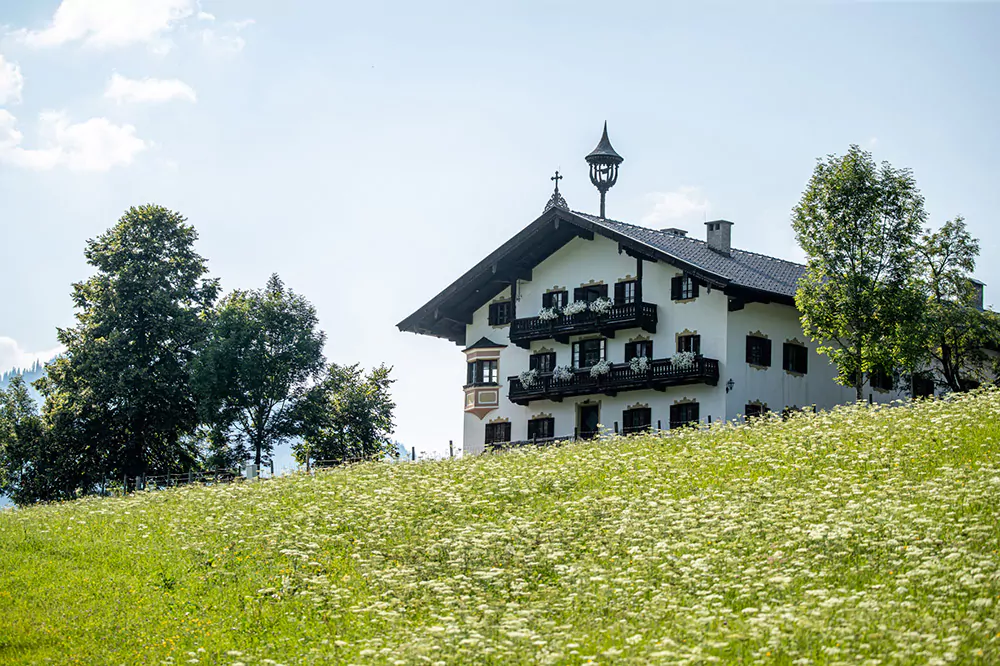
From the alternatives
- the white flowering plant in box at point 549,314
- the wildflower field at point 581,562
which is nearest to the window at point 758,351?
the white flowering plant in box at point 549,314

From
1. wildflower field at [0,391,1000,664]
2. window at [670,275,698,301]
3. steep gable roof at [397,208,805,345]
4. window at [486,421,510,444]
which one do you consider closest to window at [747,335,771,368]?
steep gable roof at [397,208,805,345]

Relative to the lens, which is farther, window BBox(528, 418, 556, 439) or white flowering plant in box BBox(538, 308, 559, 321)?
window BBox(528, 418, 556, 439)

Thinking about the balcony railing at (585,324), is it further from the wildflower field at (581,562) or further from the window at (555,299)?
the wildflower field at (581,562)

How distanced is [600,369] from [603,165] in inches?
463

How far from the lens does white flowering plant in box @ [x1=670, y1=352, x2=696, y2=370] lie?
4391cm

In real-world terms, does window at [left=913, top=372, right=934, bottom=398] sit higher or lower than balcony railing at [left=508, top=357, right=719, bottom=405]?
higher

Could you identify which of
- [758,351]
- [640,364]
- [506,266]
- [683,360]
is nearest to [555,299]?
[506,266]

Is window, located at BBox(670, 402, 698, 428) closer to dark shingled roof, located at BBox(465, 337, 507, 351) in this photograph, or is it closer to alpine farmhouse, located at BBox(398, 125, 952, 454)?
alpine farmhouse, located at BBox(398, 125, 952, 454)

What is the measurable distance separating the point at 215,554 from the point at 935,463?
47.3 ft

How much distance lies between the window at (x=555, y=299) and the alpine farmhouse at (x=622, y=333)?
0.06 metres

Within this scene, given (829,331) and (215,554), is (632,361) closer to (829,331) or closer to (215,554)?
(829,331)

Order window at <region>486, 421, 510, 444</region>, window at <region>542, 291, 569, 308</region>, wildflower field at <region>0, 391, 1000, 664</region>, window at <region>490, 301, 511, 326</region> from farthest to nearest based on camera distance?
window at <region>490, 301, 511, 326</region>, window at <region>486, 421, 510, 444</region>, window at <region>542, 291, 569, 308</region>, wildflower field at <region>0, 391, 1000, 664</region>

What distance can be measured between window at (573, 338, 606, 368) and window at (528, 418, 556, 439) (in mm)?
2445

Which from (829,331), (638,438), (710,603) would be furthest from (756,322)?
(710,603)
